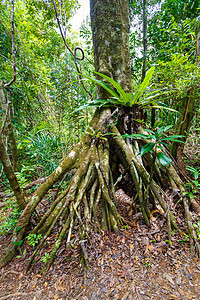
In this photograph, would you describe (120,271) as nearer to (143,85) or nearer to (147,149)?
(147,149)

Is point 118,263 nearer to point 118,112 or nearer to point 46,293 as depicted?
point 46,293

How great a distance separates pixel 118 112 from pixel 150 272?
1.73 m

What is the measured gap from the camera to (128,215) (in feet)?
5.77

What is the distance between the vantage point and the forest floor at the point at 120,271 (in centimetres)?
106

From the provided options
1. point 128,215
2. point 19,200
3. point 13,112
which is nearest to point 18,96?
point 13,112

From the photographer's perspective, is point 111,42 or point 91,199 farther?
point 111,42

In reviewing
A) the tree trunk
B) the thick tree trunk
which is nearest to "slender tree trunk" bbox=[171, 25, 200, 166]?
the tree trunk

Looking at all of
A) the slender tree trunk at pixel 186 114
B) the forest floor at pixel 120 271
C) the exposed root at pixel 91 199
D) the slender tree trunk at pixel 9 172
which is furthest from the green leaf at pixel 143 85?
the slender tree trunk at pixel 9 172

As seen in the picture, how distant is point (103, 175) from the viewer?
64.8 inches

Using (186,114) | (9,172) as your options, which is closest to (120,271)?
(9,172)

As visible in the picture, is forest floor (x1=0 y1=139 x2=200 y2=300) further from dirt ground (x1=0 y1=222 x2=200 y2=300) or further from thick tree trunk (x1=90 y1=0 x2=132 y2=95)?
thick tree trunk (x1=90 y1=0 x2=132 y2=95)

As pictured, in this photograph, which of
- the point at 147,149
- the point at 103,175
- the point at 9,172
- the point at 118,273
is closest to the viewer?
the point at 147,149

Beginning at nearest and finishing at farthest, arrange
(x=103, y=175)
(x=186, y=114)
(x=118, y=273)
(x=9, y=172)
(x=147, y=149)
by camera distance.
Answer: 1. (x=147, y=149)
2. (x=118, y=273)
3. (x=9, y=172)
4. (x=103, y=175)
5. (x=186, y=114)

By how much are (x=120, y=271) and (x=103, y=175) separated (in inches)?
35.3
